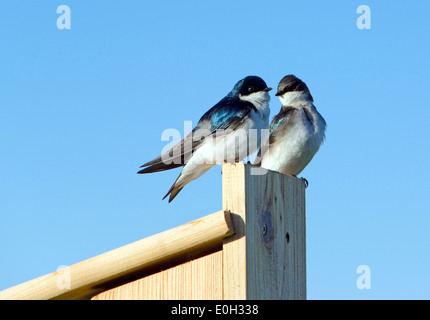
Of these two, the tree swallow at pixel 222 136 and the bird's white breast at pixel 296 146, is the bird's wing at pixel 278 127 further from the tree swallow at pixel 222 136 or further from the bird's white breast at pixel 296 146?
the tree swallow at pixel 222 136

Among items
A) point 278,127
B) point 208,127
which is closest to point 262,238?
point 208,127

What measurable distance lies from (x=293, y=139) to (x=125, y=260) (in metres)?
2.02

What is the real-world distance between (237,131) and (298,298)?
5.39ft

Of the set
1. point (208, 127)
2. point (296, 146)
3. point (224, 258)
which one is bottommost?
point (224, 258)

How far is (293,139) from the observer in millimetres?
4402

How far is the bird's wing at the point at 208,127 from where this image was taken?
4230 millimetres

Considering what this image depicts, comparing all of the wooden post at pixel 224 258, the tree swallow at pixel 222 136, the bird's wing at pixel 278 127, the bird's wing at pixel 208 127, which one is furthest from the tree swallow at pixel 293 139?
the wooden post at pixel 224 258

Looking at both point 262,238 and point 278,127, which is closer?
point 262,238

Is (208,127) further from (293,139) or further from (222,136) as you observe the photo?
(293,139)

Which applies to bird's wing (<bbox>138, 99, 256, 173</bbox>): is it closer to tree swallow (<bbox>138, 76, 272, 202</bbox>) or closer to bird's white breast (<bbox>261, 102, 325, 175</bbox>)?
tree swallow (<bbox>138, 76, 272, 202</bbox>)

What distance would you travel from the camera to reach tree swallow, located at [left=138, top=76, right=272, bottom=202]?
4.16m

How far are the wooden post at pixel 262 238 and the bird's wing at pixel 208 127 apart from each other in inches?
60.6
